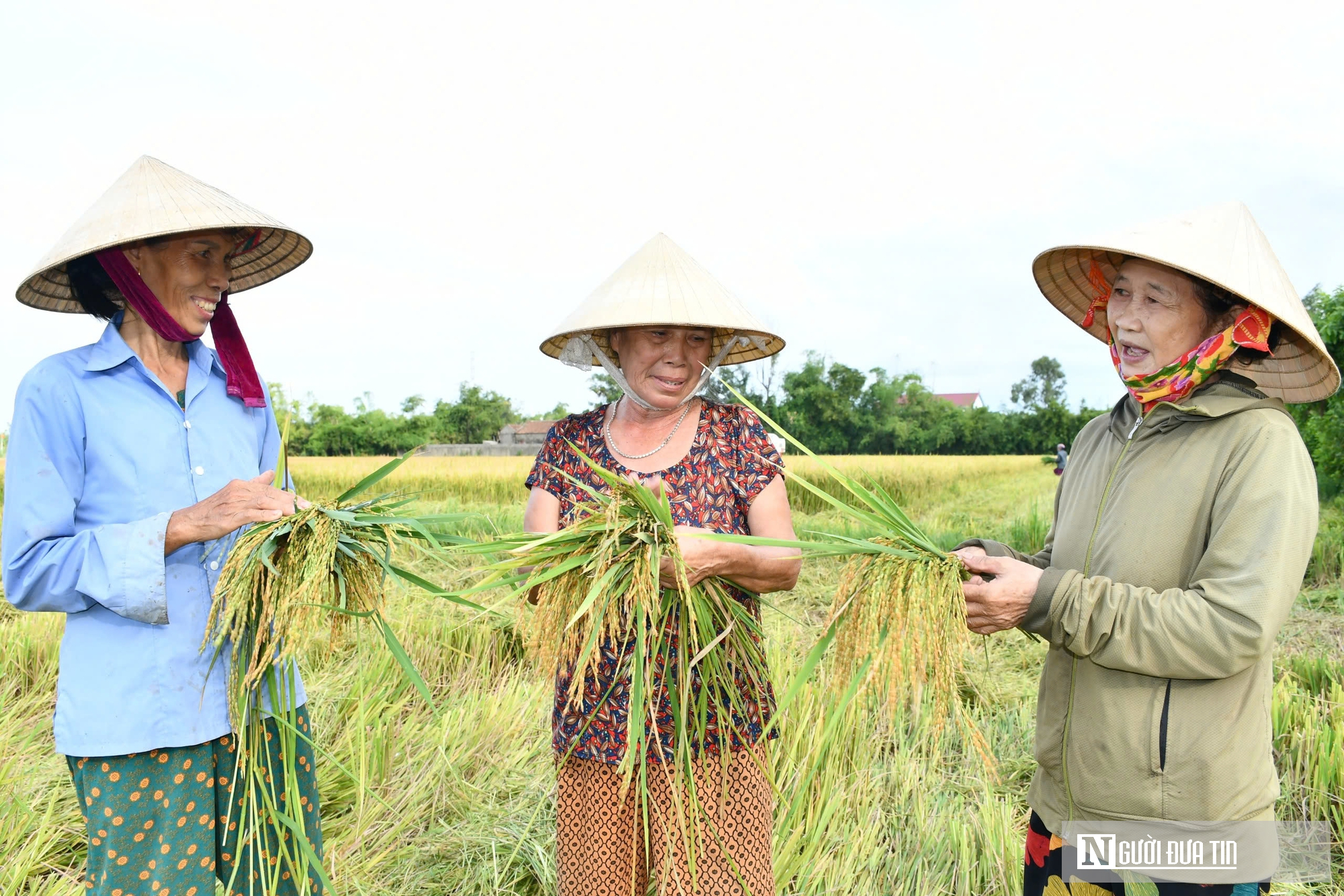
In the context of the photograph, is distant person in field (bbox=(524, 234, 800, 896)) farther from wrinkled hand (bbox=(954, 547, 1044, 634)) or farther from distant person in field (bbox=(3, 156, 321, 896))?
distant person in field (bbox=(3, 156, 321, 896))

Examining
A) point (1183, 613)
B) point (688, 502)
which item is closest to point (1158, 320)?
point (1183, 613)

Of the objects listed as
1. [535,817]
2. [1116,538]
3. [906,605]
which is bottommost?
[535,817]

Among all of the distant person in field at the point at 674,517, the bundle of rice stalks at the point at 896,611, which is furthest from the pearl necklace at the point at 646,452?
the bundle of rice stalks at the point at 896,611

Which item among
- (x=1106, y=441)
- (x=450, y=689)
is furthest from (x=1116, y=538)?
(x=450, y=689)

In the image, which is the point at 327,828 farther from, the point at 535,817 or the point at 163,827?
the point at 163,827

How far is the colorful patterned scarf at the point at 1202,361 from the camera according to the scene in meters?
1.62

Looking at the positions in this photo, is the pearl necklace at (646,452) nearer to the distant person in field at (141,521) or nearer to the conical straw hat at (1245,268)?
the distant person in field at (141,521)

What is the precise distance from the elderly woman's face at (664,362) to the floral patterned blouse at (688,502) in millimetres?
104

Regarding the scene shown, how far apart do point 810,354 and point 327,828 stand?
4234cm

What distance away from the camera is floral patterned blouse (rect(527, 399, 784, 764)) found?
6.37ft

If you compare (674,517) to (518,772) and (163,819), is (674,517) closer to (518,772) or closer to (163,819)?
(163,819)

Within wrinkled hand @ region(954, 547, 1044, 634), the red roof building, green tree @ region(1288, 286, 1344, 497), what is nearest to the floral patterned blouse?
wrinkled hand @ region(954, 547, 1044, 634)

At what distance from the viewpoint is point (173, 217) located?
1831 millimetres

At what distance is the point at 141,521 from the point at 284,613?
0.40 meters
